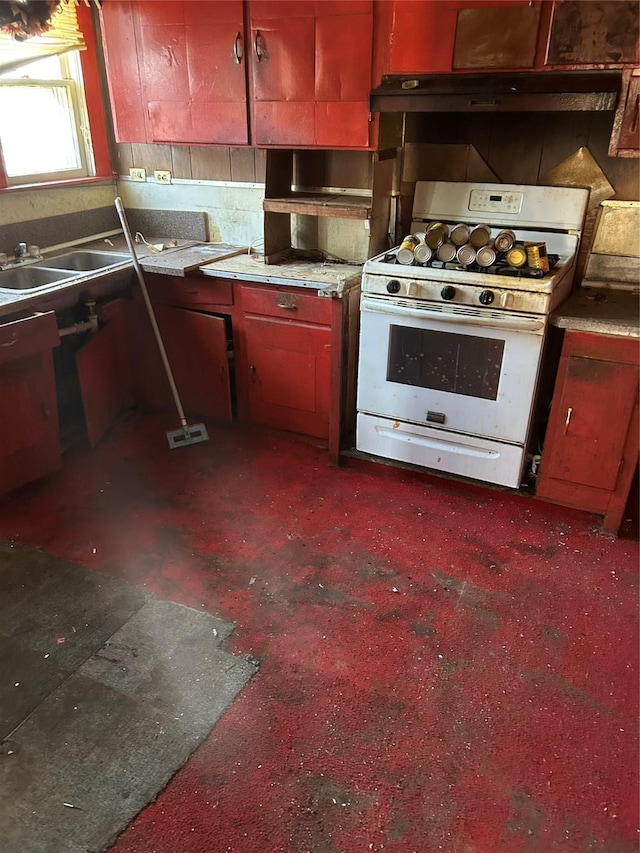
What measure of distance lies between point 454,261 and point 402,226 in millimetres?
583

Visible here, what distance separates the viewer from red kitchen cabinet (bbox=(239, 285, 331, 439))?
286 centimetres

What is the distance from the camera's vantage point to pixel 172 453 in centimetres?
312

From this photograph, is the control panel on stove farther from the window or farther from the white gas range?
the window

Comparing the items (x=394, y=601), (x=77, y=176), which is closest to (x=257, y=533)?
(x=394, y=601)

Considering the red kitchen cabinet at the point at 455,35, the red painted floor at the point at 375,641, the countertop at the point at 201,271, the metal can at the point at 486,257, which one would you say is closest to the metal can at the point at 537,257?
the metal can at the point at 486,257

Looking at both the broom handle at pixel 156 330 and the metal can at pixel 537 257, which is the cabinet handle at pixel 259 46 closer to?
the broom handle at pixel 156 330

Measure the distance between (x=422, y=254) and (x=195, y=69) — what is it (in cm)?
137

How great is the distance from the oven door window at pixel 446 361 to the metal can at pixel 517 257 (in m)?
0.32

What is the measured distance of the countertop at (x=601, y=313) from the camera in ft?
7.48

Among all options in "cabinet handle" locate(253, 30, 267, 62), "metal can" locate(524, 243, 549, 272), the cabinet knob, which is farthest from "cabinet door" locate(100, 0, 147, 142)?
"metal can" locate(524, 243, 549, 272)

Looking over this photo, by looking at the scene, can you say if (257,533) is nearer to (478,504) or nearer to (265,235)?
(478,504)

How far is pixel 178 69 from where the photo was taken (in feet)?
9.40

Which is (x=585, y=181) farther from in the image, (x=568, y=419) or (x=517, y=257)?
(x=568, y=419)

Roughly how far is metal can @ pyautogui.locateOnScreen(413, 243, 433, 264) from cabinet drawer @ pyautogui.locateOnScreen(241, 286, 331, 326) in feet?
1.40
